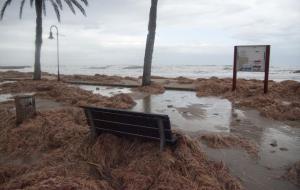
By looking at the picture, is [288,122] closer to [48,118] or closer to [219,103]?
[219,103]

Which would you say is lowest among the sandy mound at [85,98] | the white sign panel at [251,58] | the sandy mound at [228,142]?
the sandy mound at [228,142]

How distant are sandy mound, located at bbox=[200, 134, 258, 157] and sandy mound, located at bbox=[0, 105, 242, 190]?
1.21 metres

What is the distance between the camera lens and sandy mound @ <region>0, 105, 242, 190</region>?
3.80 m

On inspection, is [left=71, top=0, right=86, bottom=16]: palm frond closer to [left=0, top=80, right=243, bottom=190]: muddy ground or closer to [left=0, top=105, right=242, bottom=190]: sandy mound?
[left=0, top=80, right=243, bottom=190]: muddy ground

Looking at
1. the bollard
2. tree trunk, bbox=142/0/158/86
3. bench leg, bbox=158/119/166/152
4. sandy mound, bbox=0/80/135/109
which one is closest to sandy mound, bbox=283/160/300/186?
bench leg, bbox=158/119/166/152

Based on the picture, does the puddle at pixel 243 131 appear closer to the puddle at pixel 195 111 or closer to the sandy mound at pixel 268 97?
the puddle at pixel 195 111

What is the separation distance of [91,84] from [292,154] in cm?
1548

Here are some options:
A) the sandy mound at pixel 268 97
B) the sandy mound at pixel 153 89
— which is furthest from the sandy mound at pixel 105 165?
the sandy mound at pixel 153 89

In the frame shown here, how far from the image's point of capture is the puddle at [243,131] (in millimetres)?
4426

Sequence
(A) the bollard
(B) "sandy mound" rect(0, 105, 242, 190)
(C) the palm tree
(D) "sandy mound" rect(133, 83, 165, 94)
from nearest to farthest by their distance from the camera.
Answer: (B) "sandy mound" rect(0, 105, 242, 190)
(A) the bollard
(D) "sandy mound" rect(133, 83, 165, 94)
(C) the palm tree

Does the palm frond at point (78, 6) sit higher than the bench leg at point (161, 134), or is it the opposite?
the palm frond at point (78, 6)

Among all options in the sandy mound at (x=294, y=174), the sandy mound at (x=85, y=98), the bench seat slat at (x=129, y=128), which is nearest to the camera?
the sandy mound at (x=294, y=174)

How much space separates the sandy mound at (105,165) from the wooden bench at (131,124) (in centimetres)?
14

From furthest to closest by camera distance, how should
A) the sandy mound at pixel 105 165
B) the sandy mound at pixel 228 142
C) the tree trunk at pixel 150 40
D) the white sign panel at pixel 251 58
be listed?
the tree trunk at pixel 150 40, the white sign panel at pixel 251 58, the sandy mound at pixel 228 142, the sandy mound at pixel 105 165
